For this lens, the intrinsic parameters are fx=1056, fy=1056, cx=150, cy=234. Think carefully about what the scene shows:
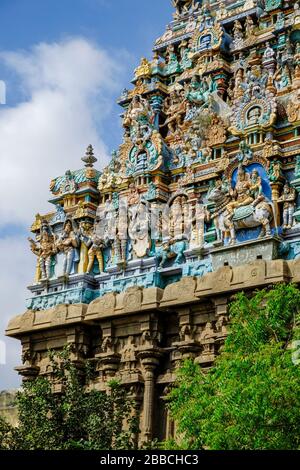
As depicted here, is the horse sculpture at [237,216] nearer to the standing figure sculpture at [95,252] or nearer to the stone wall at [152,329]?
the stone wall at [152,329]

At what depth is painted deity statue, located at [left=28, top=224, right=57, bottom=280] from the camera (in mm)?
31594

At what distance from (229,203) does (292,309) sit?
22.4 ft

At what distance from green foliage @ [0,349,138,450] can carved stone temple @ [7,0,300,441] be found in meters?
3.31

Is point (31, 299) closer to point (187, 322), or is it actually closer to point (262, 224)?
point (187, 322)

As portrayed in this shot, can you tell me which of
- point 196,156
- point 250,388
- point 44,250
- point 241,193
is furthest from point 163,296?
point 250,388

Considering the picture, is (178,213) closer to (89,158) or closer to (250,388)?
(89,158)

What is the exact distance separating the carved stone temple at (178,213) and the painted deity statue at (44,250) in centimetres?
4

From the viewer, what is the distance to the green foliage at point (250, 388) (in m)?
18.4

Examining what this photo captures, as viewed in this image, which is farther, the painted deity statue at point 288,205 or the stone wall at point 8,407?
the stone wall at point 8,407

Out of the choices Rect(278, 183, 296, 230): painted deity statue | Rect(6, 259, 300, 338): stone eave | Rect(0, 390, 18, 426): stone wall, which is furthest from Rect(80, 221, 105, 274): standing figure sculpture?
Rect(278, 183, 296, 230): painted deity statue

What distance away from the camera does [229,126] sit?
95.6 ft

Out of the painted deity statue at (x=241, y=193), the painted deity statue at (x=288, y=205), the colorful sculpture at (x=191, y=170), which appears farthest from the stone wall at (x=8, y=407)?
the painted deity statue at (x=288, y=205)

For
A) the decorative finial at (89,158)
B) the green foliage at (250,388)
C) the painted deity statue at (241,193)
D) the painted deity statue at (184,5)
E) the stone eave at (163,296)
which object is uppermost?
the painted deity statue at (184,5)
